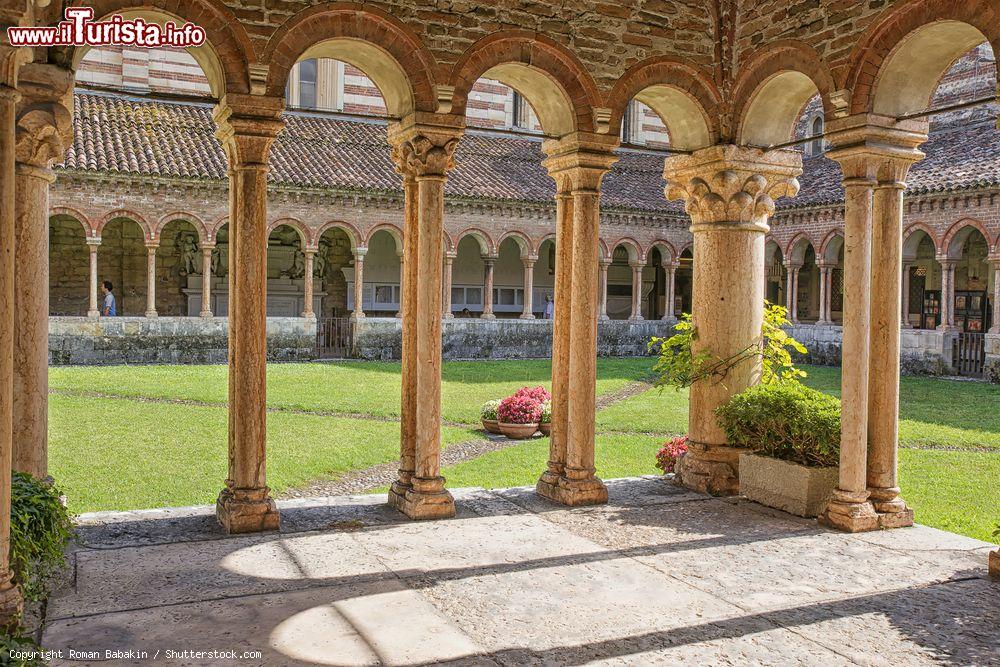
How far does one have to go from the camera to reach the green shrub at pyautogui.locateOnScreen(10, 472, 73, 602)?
4.27 m

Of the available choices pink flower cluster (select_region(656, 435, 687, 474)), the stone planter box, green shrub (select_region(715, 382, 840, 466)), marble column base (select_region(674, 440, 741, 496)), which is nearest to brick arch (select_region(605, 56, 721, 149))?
green shrub (select_region(715, 382, 840, 466))

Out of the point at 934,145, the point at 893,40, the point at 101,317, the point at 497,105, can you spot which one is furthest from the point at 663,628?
the point at 497,105

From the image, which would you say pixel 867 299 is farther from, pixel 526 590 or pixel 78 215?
pixel 78 215

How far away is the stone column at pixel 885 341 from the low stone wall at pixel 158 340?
56.2ft

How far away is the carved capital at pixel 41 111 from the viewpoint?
17.8 feet

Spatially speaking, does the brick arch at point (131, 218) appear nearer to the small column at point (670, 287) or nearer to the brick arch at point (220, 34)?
the small column at point (670, 287)

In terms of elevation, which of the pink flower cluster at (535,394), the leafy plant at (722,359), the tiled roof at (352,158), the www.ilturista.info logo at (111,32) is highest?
the tiled roof at (352,158)

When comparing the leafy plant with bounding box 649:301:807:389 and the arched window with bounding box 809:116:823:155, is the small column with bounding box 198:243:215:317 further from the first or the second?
the arched window with bounding box 809:116:823:155

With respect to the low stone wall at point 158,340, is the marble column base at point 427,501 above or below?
below

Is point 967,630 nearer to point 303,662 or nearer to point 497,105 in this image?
point 303,662

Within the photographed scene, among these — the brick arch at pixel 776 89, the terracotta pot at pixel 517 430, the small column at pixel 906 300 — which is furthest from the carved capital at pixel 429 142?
the small column at pixel 906 300

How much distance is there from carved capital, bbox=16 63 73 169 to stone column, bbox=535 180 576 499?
358 cm

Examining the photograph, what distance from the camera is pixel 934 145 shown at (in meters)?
25.0

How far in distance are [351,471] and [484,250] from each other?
1717 centimetres
